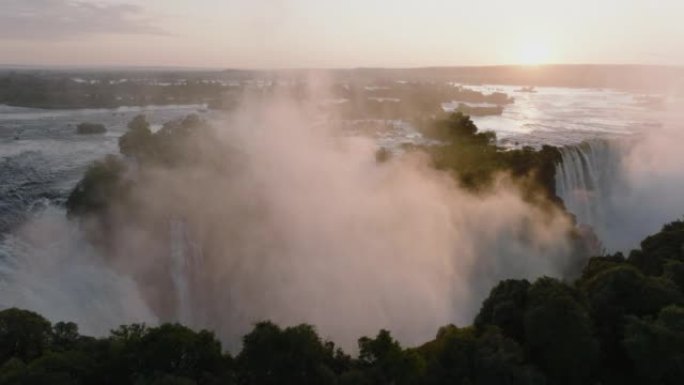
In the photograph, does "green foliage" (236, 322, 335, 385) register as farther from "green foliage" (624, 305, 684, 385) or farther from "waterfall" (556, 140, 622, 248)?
"waterfall" (556, 140, 622, 248)

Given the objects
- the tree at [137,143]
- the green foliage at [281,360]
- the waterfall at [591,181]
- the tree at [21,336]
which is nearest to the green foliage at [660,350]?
the green foliage at [281,360]

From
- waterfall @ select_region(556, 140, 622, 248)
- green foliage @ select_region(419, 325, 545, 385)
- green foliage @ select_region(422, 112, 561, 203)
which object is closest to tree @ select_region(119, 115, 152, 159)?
green foliage @ select_region(422, 112, 561, 203)

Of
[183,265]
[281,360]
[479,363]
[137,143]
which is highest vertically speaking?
[137,143]

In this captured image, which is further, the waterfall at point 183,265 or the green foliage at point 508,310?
the waterfall at point 183,265

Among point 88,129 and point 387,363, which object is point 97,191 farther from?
point 88,129

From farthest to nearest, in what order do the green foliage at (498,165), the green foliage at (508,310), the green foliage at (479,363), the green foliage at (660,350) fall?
1. the green foliage at (498,165)
2. the green foliage at (508,310)
3. the green foliage at (660,350)
4. the green foliage at (479,363)

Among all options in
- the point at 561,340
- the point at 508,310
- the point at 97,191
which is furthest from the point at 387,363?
the point at 97,191

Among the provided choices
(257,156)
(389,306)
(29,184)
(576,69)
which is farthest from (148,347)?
(576,69)

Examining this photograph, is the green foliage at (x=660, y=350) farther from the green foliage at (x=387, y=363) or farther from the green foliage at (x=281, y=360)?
the green foliage at (x=281, y=360)
